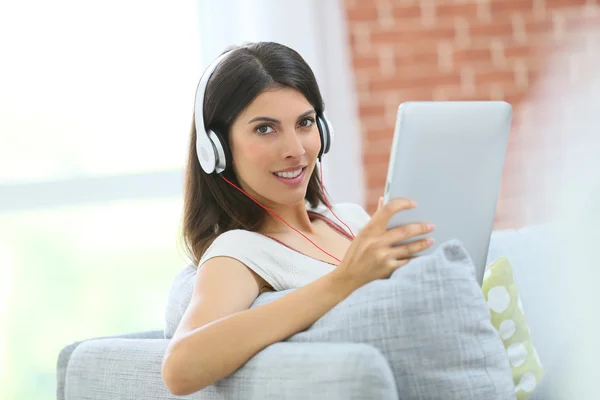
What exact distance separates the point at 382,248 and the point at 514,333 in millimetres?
477

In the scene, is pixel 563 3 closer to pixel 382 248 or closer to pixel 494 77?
pixel 494 77

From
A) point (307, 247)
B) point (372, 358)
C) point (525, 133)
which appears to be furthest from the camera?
point (525, 133)

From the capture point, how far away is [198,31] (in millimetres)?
3205

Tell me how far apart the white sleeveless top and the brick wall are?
6.05 feet

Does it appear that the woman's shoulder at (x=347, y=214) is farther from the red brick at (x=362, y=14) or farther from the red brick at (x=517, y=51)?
the red brick at (x=517, y=51)

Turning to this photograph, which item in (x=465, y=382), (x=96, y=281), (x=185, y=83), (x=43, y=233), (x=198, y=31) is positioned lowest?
(x=96, y=281)

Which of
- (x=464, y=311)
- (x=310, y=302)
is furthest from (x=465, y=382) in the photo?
(x=310, y=302)

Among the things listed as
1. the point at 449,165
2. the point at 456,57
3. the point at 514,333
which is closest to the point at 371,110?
the point at 456,57

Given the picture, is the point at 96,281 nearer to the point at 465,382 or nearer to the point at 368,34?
the point at 368,34

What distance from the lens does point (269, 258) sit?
4.84 feet

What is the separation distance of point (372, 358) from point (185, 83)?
243 cm

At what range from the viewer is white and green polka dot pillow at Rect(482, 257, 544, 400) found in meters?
1.48

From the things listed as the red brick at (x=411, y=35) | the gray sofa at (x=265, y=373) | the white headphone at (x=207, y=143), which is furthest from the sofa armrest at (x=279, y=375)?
the red brick at (x=411, y=35)

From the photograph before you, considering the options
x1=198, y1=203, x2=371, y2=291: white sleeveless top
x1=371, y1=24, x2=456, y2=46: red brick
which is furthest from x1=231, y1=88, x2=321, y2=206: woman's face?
x1=371, y1=24, x2=456, y2=46: red brick
